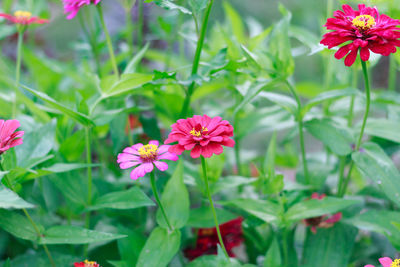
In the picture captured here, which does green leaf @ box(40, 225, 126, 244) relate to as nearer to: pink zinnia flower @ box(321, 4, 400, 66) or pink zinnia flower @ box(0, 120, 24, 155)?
pink zinnia flower @ box(0, 120, 24, 155)

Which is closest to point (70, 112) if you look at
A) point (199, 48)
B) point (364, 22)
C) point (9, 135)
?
point (9, 135)

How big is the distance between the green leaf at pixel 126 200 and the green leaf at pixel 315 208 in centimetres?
22

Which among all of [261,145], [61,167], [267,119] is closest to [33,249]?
[61,167]

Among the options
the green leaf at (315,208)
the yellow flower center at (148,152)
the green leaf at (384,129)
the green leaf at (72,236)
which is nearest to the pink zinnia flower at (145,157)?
the yellow flower center at (148,152)

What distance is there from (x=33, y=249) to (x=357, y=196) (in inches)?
25.2

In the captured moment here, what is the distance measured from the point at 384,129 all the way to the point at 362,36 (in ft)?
0.87

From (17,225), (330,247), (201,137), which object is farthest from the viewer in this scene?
(330,247)

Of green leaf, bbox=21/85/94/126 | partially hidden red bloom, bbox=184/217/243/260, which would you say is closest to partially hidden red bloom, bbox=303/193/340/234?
partially hidden red bloom, bbox=184/217/243/260

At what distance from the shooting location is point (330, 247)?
704 millimetres

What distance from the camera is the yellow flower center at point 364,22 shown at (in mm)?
531

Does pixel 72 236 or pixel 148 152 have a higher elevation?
pixel 148 152

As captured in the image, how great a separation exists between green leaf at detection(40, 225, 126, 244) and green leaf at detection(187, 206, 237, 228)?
166mm

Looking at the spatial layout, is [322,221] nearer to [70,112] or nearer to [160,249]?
[160,249]

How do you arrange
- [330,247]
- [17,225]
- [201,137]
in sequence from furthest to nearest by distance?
[330,247], [17,225], [201,137]
